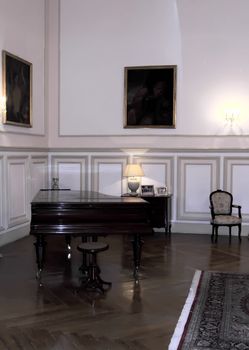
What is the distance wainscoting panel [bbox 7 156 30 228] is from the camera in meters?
7.07

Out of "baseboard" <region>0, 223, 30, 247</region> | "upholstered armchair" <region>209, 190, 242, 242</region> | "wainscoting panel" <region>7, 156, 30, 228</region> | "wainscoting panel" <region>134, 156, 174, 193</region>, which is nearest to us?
"baseboard" <region>0, 223, 30, 247</region>

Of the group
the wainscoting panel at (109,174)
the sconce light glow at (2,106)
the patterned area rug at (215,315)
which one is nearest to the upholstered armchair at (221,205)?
the wainscoting panel at (109,174)

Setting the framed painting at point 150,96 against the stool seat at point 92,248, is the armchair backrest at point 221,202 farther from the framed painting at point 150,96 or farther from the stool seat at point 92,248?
the stool seat at point 92,248

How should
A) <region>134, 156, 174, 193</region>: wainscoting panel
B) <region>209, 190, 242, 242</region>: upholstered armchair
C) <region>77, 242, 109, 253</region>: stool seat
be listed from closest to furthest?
<region>77, 242, 109, 253</region>: stool seat < <region>209, 190, 242, 242</region>: upholstered armchair < <region>134, 156, 174, 193</region>: wainscoting panel

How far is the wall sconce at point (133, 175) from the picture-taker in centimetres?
776

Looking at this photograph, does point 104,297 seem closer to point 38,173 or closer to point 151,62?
point 38,173

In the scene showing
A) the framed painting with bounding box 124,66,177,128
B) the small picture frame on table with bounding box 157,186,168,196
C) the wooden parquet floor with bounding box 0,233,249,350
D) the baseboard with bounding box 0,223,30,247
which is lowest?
the wooden parquet floor with bounding box 0,233,249,350

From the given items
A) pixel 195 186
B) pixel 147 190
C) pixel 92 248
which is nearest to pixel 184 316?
pixel 92 248

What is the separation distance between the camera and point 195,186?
8.23 m

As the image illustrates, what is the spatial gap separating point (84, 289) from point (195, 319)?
136 cm

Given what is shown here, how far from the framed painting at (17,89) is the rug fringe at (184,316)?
3794 mm

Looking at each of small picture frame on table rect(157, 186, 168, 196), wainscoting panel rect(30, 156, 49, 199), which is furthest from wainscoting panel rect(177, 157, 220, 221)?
wainscoting panel rect(30, 156, 49, 199)

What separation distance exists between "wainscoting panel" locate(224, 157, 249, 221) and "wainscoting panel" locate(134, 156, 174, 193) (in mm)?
1035

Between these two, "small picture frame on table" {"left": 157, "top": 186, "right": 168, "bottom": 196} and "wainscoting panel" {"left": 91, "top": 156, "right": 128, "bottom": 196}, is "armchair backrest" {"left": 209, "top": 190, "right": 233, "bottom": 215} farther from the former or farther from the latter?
"wainscoting panel" {"left": 91, "top": 156, "right": 128, "bottom": 196}
